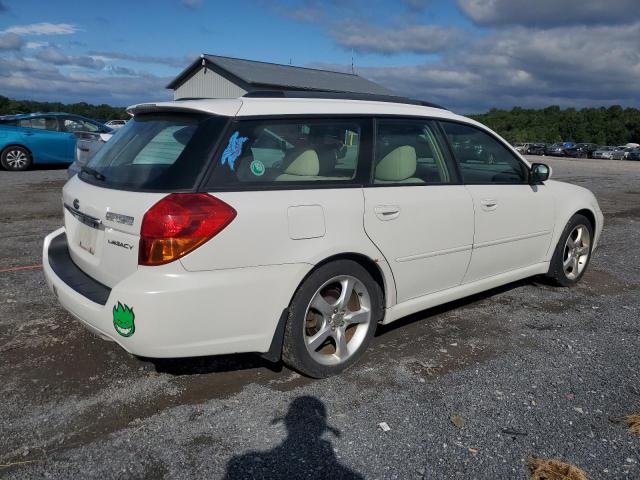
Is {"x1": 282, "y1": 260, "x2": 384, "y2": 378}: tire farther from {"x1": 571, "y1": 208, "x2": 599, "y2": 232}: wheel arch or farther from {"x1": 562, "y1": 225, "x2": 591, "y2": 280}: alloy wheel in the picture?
{"x1": 571, "y1": 208, "x2": 599, "y2": 232}: wheel arch

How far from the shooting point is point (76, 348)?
3.72 meters

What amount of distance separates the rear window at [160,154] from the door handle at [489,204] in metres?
2.13

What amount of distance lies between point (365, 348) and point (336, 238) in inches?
34.0

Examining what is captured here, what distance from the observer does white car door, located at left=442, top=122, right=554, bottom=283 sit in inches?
164

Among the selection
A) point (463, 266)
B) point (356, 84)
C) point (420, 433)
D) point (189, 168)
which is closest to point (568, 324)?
point (463, 266)

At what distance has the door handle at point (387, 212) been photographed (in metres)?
3.41

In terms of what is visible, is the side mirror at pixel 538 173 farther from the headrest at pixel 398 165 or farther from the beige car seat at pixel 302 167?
the beige car seat at pixel 302 167

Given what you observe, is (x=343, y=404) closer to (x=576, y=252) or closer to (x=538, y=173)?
(x=538, y=173)

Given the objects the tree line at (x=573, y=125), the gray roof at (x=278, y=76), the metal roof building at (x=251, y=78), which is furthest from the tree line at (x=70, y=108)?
the tree line at (x=573, y=125)

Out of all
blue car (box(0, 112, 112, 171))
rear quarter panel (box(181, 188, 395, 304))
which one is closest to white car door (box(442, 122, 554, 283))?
rear quarter panel (box(181, 188, 395, 304))

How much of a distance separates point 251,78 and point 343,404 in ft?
84.0

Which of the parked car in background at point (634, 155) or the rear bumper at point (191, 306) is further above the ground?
the rear bumper at point (191, 306)

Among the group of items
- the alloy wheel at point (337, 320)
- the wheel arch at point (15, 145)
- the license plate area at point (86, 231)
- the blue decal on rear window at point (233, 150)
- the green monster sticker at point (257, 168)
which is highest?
the blue decal on rear window at point (233, 150)

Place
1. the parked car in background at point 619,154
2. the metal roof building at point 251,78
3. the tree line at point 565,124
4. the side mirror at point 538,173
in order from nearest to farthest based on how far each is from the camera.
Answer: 1. the side mirror at point 538,173
2. the metal roof building at point 251,78
3. the parked car in background at point 619,154
4. the tree line at point 565,124
